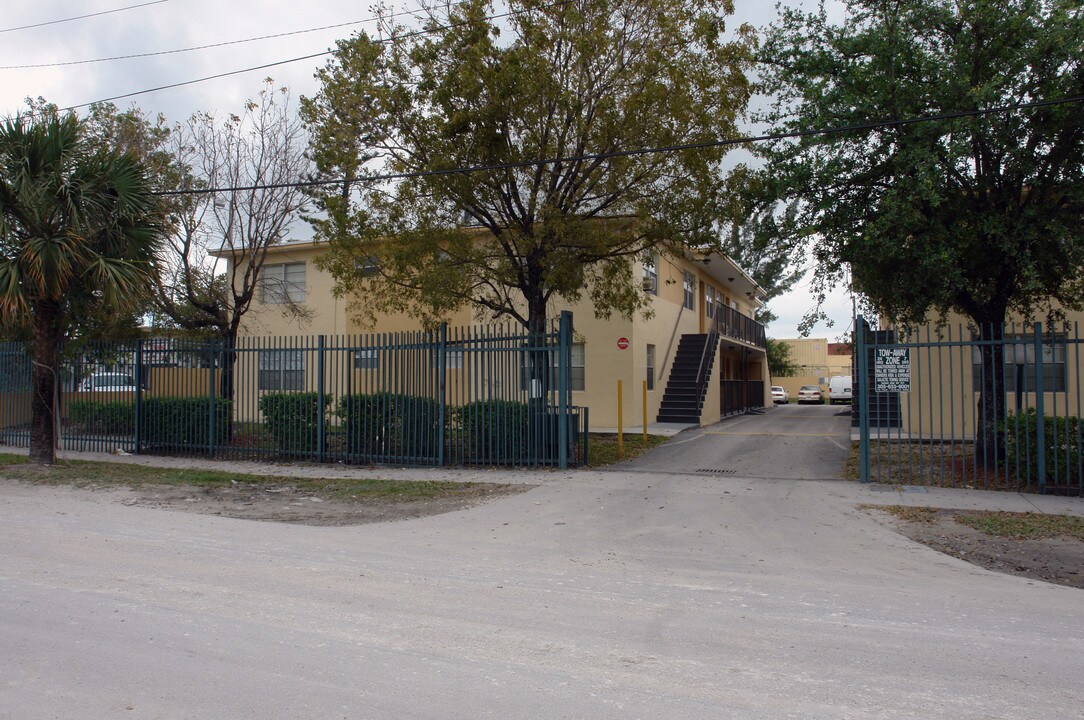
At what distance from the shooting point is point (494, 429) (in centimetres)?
1438

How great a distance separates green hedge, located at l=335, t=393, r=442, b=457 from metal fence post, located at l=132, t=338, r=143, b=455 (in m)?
4.95

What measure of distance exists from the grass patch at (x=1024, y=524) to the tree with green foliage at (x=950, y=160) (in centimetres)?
213

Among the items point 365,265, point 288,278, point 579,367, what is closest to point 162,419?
point 365,265

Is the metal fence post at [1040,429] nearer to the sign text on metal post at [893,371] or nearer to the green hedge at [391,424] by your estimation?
the sign text on metal post at [893,371]

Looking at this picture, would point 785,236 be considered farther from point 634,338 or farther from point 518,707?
point 518,707

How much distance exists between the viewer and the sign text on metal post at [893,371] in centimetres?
1167

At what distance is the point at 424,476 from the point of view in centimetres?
1361

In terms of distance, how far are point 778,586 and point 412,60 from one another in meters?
11.6

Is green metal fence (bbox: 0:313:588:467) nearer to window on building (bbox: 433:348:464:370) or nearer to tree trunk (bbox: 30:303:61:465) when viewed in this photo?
window on building (bbox: 433:348:464:370)

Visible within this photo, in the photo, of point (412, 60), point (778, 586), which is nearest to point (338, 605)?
point (778, 586)

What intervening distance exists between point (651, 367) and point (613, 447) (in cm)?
694

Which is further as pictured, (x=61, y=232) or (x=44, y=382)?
(x=44, y=382)

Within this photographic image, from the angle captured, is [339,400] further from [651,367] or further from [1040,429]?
[1040,429]

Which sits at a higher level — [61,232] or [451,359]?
[61,232]
